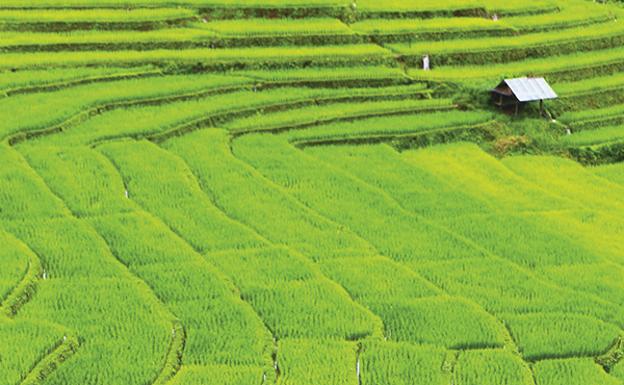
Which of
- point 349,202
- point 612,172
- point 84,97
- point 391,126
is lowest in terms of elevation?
point 612,172

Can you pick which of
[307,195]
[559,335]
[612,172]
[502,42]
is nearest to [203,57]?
[307,195]

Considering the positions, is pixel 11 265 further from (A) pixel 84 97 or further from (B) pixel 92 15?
(B) pixel 92 15

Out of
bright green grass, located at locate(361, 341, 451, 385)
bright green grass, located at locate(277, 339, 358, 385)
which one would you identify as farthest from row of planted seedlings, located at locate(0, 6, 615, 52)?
bright green grass, located at locate(361, 341, 451, 385)

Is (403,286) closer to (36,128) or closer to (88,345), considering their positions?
(88,345)

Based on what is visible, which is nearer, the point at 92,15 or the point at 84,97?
the point at 84,97

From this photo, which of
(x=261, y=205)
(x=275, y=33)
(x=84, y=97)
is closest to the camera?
(x=261, y=205)

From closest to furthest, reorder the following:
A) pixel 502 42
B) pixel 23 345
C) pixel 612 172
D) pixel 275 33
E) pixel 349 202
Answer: pixel 23 345, pixel 349 202, pixel 612 172, pixel 275 33, pixel 502 42

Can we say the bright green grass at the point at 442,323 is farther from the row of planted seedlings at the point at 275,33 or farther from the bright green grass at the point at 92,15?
the bright green grass at the point at 92,15

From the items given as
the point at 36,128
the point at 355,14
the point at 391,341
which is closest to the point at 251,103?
the point at 36,128
